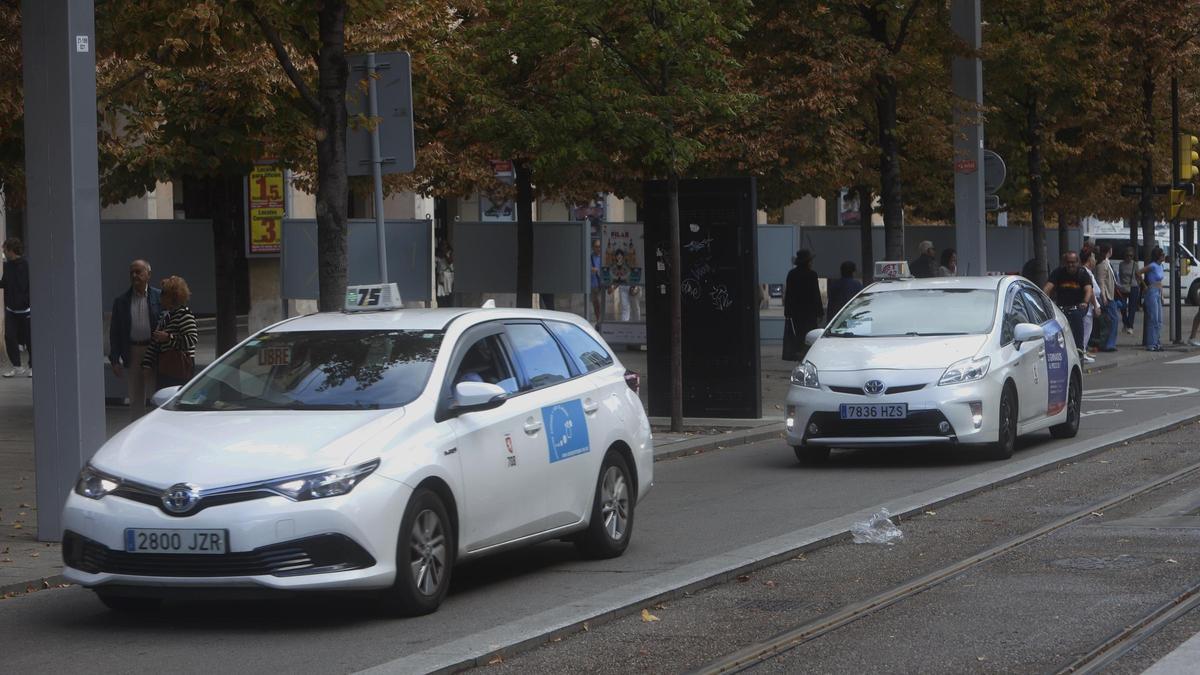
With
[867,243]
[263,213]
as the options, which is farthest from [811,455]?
[263,213]

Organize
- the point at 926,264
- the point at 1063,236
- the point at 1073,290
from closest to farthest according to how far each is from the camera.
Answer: the point at 1073,290 < the point at 926,264 < the point at 1063,236

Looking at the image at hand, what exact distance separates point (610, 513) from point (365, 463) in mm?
2491

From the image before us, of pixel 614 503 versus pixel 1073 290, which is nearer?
pixel 614 503

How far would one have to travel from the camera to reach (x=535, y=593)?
898 centimetres

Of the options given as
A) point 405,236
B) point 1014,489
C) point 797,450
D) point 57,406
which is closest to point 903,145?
point 405,236

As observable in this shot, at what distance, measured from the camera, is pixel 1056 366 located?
53.6ft

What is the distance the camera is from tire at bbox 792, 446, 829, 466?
15180 millimetres

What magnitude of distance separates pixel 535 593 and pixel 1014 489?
16.9ft

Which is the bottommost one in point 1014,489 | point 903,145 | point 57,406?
point 1014,489

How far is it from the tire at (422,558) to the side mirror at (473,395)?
20.1 inches

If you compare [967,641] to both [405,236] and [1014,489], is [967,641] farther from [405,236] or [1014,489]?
[405,236]

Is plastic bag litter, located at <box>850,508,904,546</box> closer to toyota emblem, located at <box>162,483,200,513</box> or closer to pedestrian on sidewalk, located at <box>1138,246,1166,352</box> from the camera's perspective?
toyota emblem, located at <box>162,483,200,513</box>

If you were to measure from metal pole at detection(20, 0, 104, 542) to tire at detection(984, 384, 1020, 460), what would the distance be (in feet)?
24.1

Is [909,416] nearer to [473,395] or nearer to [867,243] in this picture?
[473,395]
